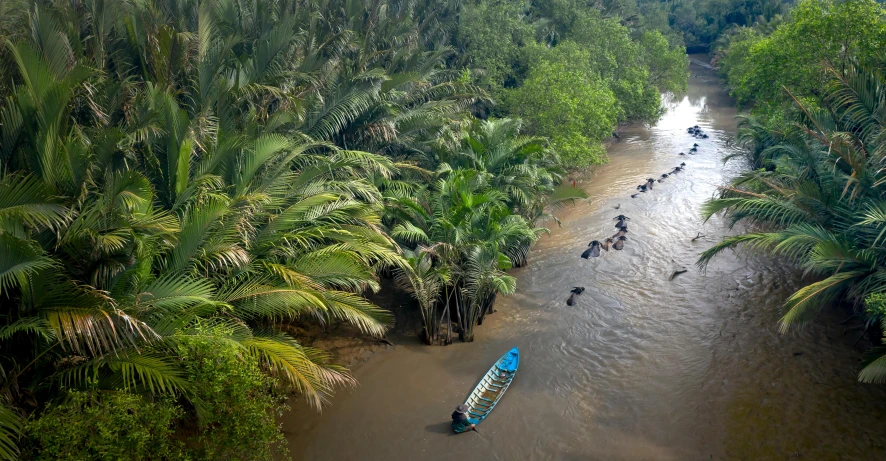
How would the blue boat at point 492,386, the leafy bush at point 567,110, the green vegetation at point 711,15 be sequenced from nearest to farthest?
the blue boat at point 492,386
the leafy bush at point 567,110
the green vegetation at point 711,15

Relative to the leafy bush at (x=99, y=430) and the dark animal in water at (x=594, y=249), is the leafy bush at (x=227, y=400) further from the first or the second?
the dark animal in water at (x=594, y=249)

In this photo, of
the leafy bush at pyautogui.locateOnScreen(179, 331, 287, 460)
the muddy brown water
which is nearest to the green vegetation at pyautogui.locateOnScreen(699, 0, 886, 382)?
the muddy brown water

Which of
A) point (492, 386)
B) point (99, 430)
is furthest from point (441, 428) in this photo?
point (99, 430)

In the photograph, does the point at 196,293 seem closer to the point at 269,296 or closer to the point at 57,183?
the point at 269,296

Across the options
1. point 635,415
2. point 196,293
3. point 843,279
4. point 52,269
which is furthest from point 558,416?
point 52,269

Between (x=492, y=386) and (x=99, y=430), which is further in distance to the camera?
(x=492, y=386)

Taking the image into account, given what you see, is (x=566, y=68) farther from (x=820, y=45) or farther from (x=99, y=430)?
(x=99, y=430)

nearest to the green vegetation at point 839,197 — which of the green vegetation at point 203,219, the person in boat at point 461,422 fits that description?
the green vegetation at point 203,219
